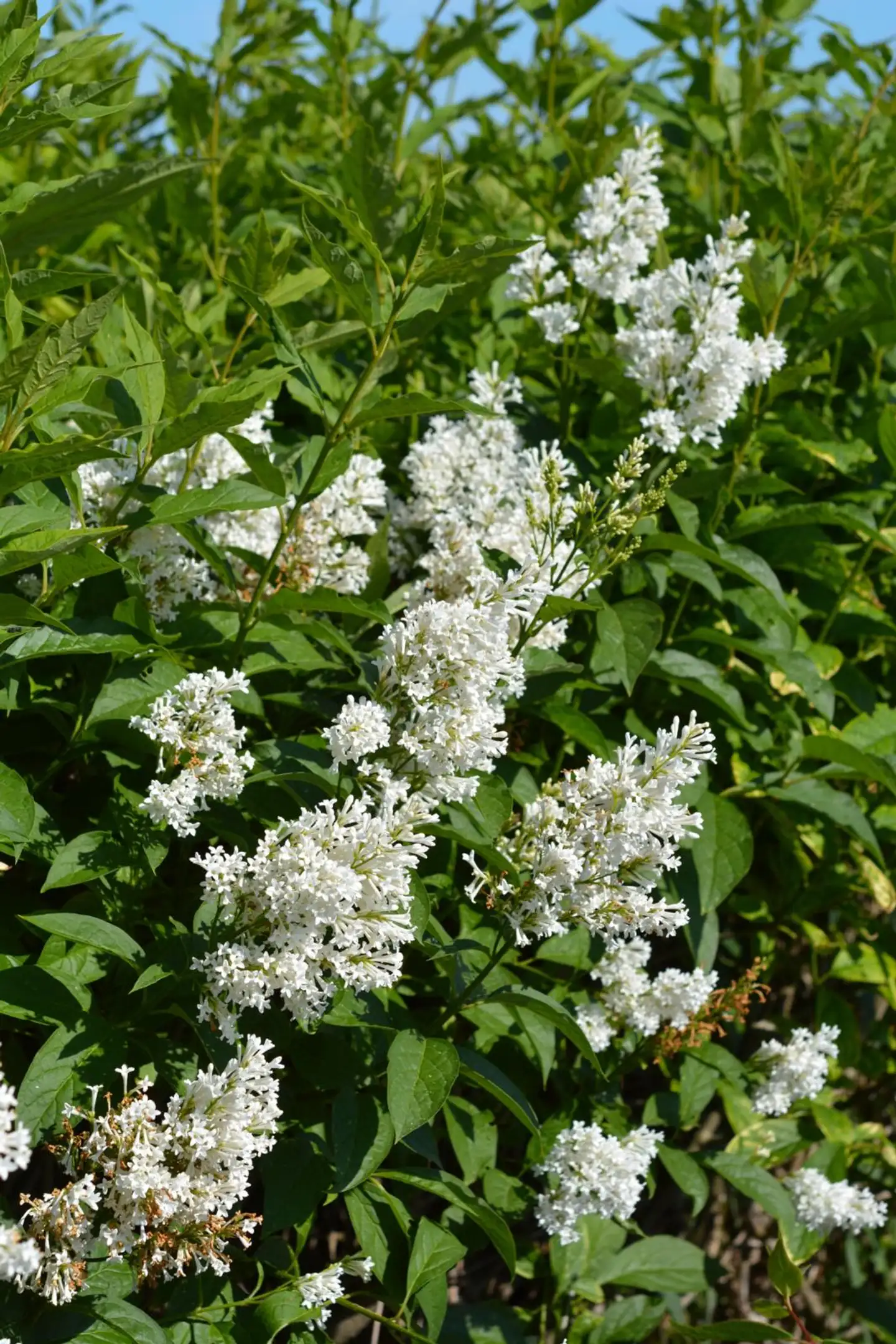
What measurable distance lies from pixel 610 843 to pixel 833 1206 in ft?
5.55

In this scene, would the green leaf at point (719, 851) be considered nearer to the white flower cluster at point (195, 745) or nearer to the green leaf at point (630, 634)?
the green leaf at point (630, 634)

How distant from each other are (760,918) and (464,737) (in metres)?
1.83

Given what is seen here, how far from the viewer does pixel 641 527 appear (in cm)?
305

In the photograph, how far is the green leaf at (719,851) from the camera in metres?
2.89

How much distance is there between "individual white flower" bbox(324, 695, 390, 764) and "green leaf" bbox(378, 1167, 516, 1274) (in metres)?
0.86

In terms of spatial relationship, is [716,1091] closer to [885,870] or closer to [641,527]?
[885,870]

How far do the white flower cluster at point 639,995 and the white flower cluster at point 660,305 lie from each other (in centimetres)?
112

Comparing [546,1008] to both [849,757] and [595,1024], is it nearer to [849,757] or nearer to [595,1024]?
[595,1024]

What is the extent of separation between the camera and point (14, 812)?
2.09 metres

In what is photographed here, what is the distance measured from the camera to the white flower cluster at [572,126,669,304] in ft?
10.3

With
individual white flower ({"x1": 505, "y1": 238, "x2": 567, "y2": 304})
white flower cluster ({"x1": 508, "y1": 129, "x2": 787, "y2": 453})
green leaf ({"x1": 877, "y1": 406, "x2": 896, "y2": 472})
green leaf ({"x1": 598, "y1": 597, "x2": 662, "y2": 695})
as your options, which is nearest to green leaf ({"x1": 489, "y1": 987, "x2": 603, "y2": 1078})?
green leaf ({"x1": 598, "y1": 597, "x2": 662, "y2": 695})

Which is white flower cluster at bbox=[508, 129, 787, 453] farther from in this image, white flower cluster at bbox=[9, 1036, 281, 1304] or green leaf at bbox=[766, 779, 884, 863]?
white flower cluster at bbox=[9, 1036, 281, 1304]

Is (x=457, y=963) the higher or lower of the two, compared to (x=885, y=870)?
higher

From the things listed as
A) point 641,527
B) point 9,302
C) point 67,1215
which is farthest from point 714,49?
point 67,1215
